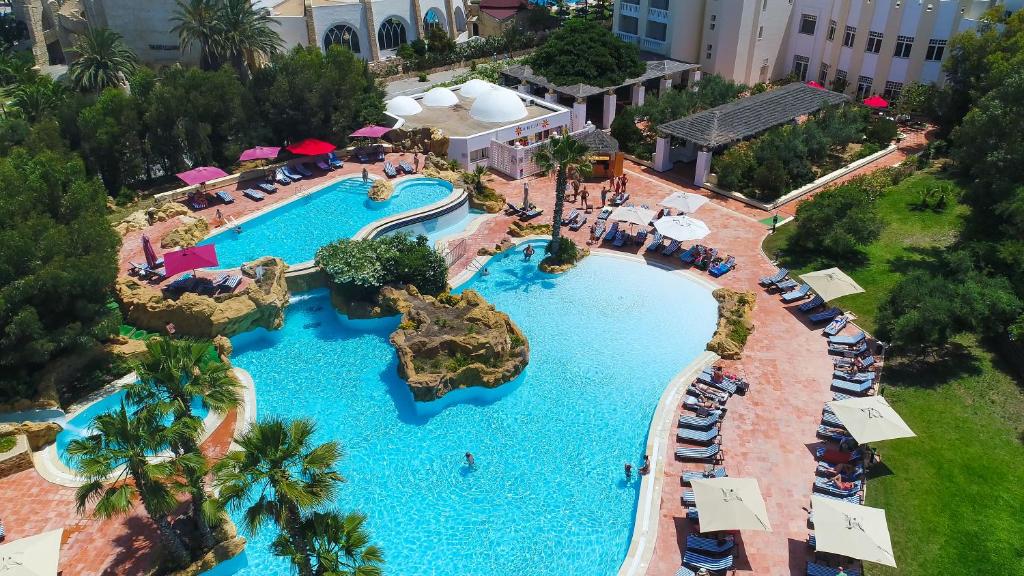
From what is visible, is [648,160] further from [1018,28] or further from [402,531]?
[402,531]

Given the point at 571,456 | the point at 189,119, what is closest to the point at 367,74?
the point at 189,119

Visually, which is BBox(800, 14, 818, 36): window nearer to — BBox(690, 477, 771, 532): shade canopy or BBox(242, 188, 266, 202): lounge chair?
BBox(242, 188, 266, 202): lounge chair

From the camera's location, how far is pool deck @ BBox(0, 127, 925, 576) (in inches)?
746

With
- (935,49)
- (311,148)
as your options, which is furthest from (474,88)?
(935,49)

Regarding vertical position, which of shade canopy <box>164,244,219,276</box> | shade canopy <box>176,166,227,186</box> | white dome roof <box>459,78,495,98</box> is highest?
white dome roof <box>459,78,495,98</box>

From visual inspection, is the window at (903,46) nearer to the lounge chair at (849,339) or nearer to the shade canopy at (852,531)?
the lounge chair at (849,339)

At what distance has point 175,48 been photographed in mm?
63594

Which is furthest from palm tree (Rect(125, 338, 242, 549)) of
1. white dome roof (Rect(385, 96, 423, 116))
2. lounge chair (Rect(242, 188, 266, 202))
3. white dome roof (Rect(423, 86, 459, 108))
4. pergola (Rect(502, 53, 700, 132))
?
pergola (Rect(502, 53, 700, 132))

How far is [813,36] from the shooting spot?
55.1 m

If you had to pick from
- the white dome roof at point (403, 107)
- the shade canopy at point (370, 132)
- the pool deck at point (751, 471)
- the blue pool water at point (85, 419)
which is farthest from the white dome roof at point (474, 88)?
the blue pool water at point (85, 419)

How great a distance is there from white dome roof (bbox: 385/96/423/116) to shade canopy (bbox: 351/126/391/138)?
4.71 meters

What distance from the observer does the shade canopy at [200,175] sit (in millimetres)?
36719

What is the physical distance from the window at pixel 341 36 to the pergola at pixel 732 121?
3445 centimetres

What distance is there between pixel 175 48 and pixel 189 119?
30388 millimetres
